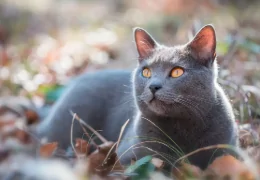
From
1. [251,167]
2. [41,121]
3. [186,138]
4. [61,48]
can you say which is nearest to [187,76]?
[186,138]

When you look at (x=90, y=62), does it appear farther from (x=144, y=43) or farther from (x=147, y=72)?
(x=147, y=72)

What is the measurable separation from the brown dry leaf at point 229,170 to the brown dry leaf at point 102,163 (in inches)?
21.3

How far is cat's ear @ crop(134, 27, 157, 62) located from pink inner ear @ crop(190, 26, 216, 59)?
0.28m

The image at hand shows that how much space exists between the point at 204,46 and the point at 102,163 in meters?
0.73

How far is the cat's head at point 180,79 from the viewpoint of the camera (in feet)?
7.95

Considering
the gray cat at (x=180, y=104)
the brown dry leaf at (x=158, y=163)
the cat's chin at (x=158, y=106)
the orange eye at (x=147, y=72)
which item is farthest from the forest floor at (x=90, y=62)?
the orange eye at (x=147, y=72)

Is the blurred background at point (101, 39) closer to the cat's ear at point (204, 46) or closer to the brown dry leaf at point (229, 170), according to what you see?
the cat's ear at point (204, 46)

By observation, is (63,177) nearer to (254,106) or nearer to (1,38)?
(254,106)

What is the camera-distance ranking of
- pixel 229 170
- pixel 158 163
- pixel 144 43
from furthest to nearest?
pixel 144 43, pixel 158 163, pixel 229 170

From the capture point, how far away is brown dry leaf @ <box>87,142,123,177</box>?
92.2 inches

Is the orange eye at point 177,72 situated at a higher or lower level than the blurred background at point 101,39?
lower

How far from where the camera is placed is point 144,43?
9.10ft

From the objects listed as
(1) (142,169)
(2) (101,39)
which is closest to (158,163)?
(1) (142,169)

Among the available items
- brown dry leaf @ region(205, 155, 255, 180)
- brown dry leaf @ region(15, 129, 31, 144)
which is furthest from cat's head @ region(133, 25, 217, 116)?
brown dry leaf @ region(15, 129, 31, 144)
